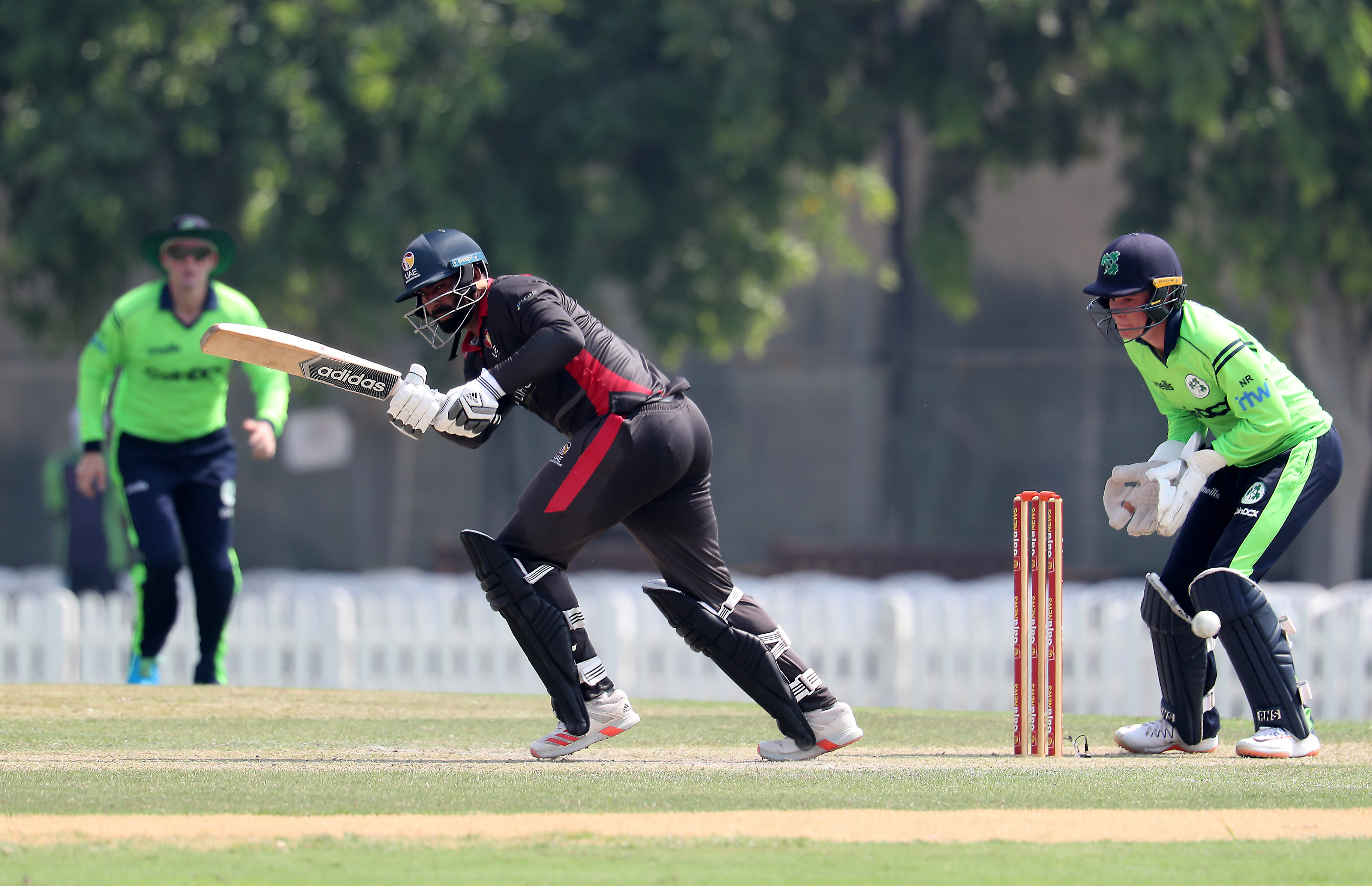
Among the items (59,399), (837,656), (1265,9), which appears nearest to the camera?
(837,656)

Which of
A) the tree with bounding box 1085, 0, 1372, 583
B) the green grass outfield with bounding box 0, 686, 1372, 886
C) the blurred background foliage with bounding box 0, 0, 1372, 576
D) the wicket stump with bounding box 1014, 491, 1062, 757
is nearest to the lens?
the green grass outfield with bounding box 0, 686, 1372, 886

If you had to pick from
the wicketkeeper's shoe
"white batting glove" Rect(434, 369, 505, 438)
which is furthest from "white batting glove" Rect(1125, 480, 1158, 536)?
the wicketkeeper's shoe

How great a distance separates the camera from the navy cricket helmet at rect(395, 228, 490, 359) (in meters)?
5.54

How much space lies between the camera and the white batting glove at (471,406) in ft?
17.6

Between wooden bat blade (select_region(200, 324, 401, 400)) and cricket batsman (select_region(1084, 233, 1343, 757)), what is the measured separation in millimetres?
2530

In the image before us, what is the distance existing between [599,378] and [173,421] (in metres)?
3.37

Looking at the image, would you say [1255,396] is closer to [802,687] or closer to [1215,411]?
[1215,411]

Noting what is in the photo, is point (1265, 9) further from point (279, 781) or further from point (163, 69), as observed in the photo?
point (279, 781)

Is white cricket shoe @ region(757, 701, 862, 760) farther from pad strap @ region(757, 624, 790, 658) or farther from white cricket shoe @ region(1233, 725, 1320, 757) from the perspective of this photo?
white cricket shoe @ region(1233, 725, 1320, 757)

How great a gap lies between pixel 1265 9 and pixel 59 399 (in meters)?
14.0

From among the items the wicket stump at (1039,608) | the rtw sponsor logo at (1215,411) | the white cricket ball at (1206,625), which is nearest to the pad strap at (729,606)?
the wicket stump at (1039,608)

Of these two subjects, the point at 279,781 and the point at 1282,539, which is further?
the point at 1282,539

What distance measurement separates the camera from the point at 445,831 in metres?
4.23

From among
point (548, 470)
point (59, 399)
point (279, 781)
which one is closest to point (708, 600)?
point (548, 470)
